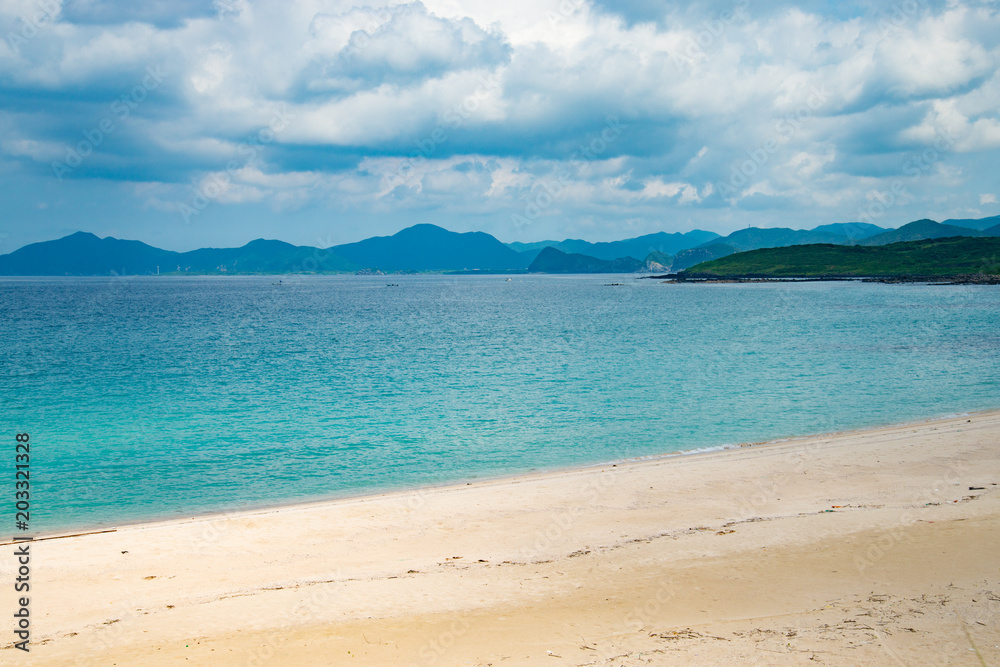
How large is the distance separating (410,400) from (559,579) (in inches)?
959

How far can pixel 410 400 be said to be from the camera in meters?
35.5

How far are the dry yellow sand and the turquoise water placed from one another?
4.63 m

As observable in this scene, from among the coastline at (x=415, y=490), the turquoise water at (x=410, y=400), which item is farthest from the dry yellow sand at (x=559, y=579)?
the turquoise water at (x=410, y=400)

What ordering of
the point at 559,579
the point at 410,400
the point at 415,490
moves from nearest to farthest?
the point at 559,579
the point at 415,490
the point at 410,400

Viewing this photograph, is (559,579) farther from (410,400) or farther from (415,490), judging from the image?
(410,400)

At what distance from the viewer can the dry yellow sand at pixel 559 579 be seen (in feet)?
30.6

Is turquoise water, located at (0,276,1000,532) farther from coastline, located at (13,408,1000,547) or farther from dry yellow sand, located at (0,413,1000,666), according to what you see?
dry yellow sand, located at (0,413,1000,666)

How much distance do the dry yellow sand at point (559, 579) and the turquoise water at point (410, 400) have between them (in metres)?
4.63

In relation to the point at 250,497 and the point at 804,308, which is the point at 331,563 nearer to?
the point at 250,497

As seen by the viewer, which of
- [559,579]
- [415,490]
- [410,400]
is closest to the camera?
[559,579]

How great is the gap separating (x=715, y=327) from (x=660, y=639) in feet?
241

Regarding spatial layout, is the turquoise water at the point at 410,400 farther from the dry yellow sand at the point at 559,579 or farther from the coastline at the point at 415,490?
the dry yellow sand at the point at 559,579

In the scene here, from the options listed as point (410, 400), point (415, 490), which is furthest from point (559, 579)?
point (410, 400)

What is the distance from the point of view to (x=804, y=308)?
107 m
